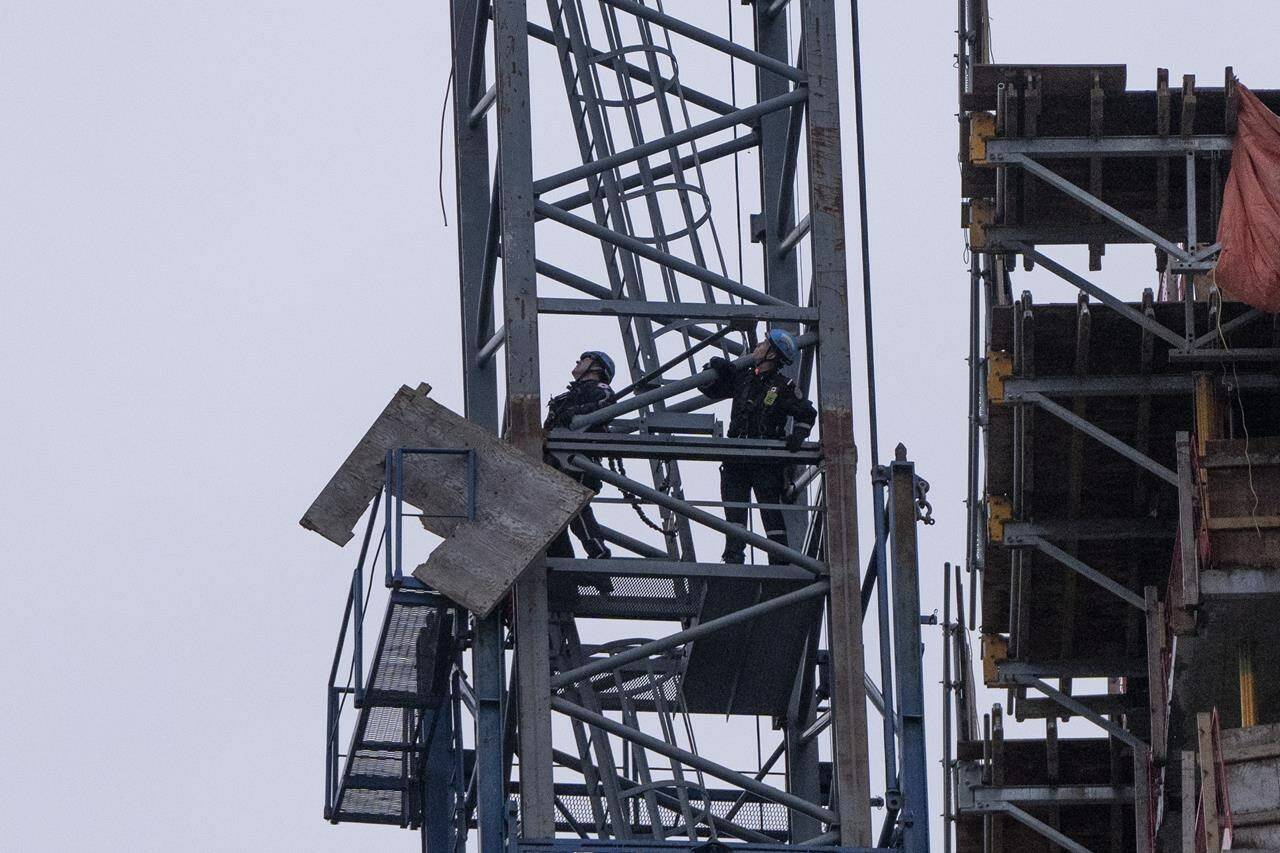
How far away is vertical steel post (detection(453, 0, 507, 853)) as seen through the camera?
2405 cm

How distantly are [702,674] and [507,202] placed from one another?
162 inches

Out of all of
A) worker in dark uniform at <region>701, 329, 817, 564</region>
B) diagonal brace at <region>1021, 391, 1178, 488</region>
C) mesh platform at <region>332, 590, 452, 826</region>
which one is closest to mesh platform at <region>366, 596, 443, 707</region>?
mesh platform at <region>332, 590, 452, 826</region>

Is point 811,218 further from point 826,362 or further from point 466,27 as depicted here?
point 466,27

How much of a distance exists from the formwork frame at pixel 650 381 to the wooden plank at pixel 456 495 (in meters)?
0.47

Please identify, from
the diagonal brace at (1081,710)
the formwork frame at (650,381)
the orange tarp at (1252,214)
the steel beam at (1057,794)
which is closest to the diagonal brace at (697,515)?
the formwork frame at (650,381)

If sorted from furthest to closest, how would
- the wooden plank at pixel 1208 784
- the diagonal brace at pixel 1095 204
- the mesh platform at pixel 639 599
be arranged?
the diagonal brace at pixel 1095 204 < the wooden plank at pixel 1208 784 < the mesh platform at pixel 639 599

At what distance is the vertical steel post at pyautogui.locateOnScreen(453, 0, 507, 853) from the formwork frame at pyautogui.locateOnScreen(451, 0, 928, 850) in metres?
0.02

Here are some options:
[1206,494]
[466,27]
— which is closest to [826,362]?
[466,27]

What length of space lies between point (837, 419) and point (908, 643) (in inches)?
75.3

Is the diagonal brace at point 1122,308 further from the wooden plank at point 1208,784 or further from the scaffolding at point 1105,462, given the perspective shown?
the wooden plank at point 1208,784

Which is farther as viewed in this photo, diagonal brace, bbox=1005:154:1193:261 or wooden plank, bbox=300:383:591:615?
diagonal brace, bbox=1005:154:1193:261

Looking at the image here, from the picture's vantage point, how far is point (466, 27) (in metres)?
28.3

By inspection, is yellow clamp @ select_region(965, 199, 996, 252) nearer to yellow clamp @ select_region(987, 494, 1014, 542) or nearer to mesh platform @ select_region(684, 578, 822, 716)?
yellow clamp @ select_region(987, 494, 1014, 542)

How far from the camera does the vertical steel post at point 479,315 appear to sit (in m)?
24.0
